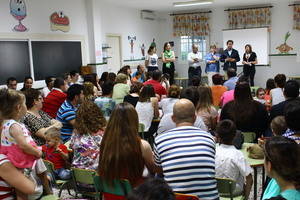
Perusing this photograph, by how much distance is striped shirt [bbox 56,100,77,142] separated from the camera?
403 cm

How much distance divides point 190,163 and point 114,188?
0.56 meters

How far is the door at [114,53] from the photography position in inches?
433

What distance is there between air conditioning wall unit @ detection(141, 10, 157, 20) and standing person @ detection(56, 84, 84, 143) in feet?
29.3

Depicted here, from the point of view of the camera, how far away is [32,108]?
3.64m

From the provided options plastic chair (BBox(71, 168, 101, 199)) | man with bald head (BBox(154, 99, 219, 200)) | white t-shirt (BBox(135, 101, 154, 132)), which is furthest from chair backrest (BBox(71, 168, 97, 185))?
white t-shirt (BBox(135, 101, 154, 132))

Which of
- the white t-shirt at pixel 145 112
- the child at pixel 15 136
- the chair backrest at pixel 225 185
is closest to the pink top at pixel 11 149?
the child at pixel 15 136

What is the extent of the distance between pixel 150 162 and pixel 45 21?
22.7ft

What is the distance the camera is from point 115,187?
227 centimetres

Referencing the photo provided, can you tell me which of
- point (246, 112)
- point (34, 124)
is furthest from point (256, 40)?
point (34, 124)

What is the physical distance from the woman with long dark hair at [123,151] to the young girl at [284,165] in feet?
2.88

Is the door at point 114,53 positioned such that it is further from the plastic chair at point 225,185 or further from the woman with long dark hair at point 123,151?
the plastic chair at point 225,185

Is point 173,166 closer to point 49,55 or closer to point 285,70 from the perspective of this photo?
point 49,55

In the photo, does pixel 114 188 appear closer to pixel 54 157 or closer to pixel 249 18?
pixel 54 157

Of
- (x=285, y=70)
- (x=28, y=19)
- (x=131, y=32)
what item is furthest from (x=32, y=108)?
(x=285, y=70)
